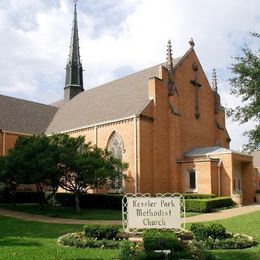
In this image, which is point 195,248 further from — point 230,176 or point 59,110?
point 59,110

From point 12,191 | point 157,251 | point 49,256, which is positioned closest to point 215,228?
point 157,251

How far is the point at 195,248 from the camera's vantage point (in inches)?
460

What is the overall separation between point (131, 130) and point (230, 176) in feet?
31.5

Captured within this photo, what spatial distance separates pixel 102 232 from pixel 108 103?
26889 mm

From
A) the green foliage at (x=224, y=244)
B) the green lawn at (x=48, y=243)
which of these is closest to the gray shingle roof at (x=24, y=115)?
the green lawn at (x=48, y=243)

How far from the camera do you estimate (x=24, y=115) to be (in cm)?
4653

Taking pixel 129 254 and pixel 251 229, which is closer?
pixel 129 254

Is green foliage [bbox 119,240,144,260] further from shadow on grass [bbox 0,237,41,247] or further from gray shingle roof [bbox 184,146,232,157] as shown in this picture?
gray shingle roof [bbox 184,146,232,157]

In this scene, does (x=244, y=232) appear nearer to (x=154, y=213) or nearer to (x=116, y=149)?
(x=154, y=213)

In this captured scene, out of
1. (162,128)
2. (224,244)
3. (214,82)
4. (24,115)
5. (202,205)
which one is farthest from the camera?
(24,115)

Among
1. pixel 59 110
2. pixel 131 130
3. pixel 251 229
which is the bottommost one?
pixel 251 229

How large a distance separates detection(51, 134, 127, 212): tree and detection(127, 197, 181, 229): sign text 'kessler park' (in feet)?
44.0

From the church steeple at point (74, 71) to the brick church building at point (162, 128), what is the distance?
822 centimetres

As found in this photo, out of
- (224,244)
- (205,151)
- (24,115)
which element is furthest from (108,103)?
(224,244)
